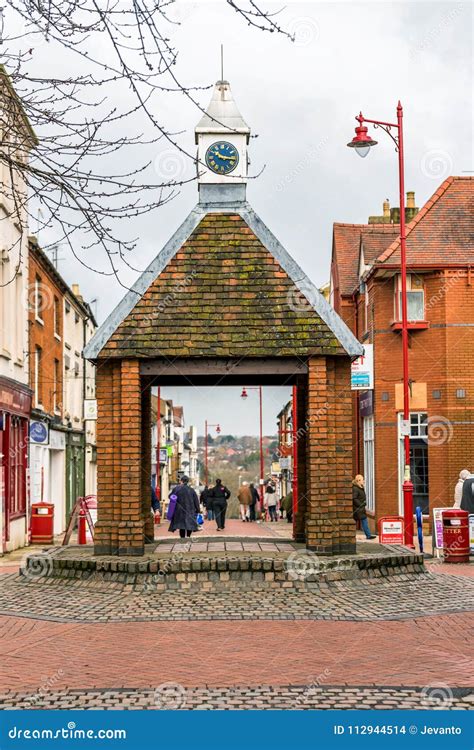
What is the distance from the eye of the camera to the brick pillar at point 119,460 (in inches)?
596

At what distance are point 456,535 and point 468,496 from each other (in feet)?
5.12

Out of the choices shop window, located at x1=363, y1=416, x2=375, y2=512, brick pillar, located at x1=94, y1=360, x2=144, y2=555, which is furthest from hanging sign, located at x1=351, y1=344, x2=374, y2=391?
brick pillar, located at x1=94, y1=360, x2=144, y2=555

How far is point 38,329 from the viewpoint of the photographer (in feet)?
95.1

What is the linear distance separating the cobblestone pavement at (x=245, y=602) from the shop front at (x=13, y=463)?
8.37 metres

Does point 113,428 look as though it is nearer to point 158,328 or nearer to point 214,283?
point 158,328

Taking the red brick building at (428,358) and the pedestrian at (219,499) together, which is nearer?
the pedestrian at (219,499)

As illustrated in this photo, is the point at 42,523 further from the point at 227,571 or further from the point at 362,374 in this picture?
the point at 227,571

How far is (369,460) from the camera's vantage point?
31.0m

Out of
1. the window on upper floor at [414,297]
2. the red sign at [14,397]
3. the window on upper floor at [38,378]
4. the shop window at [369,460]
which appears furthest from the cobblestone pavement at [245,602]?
the shop window at [369,460]

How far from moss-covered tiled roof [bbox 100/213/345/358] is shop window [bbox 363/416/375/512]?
1479 centimetres

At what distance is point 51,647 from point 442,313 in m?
19.9

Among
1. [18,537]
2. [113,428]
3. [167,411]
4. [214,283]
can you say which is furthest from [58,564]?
[167,411]

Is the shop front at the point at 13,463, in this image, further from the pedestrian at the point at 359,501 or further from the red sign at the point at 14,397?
the pedestrian at the point at 359,501

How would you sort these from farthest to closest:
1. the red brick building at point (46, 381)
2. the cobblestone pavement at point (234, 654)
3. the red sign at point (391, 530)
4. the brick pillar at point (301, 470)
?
the red brick building at point (46, 381) < the red sign at point (391, 530) < the brick pillar at point (301, 470) < the cobblestone pavement at point (234, 654)
